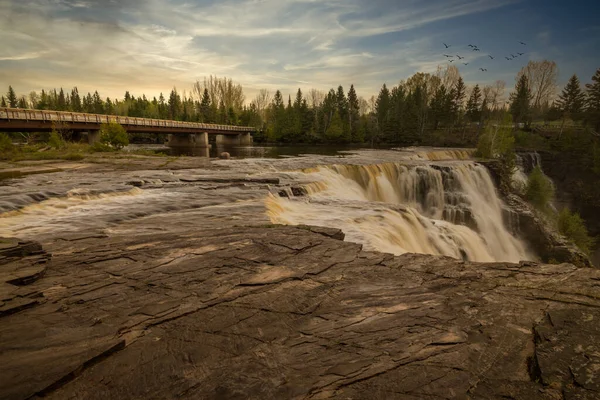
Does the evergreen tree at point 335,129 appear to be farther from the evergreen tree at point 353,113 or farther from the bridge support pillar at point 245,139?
the bridge support pillar at point 245,139

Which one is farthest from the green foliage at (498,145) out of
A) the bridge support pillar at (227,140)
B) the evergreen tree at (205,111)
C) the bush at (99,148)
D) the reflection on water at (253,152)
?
the evergreen tree at (205,111)

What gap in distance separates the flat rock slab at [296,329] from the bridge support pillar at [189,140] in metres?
62.9

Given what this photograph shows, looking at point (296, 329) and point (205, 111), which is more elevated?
point (205, 111)

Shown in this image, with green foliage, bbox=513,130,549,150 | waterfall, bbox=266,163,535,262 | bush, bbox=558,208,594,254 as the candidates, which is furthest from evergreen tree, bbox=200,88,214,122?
bush, bbox=558,208,594,254

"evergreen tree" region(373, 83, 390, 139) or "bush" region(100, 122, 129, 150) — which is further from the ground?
"evergreen tree" region(373, 83, 390, 139)

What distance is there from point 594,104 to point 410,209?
2582 inches

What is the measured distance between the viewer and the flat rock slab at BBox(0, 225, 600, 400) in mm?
3154

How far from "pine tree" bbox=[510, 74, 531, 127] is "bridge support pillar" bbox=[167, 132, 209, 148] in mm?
68119

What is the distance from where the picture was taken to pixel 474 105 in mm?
76062

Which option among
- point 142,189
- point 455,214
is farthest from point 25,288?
point 455,214

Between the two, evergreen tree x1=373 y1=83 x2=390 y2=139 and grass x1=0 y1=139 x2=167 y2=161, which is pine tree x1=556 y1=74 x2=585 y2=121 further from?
grass x1=0 y1=139 x2=167 y2=161

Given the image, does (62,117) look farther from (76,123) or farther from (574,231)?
(574,231)

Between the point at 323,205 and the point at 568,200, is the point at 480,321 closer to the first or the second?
the point at 323,205

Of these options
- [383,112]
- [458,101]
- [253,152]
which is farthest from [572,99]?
[253,152]
